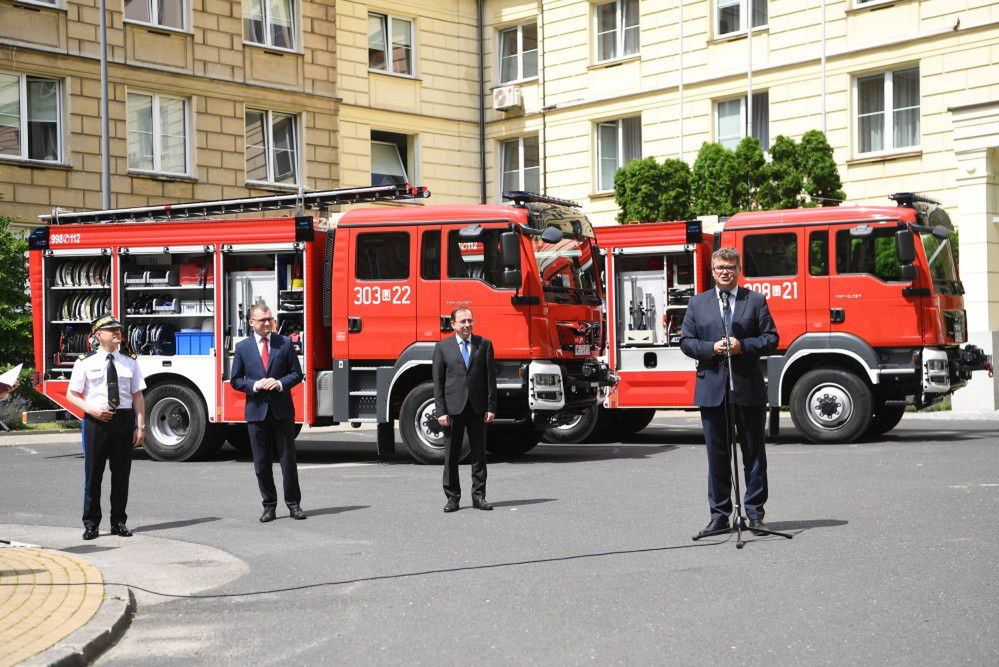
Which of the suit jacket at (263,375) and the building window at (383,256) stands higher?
the building window at (383,256)

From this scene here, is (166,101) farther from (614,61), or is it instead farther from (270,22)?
(614,61)

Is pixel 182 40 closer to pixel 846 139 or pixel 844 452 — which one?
pixel 846 139

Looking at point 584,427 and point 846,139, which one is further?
point 846,139

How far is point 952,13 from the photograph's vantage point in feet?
88.4

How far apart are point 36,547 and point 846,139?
22034mm

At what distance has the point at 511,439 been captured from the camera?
691 inches

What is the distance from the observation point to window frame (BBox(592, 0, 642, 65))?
32.4m

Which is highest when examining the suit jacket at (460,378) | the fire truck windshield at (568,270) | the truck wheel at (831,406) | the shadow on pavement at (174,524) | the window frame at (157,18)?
the window frame at (157,18)

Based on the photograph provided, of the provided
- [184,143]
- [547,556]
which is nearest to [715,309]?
[547,556]

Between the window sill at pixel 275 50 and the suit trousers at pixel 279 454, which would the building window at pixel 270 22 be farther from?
the suit trousers at pixel 279 454

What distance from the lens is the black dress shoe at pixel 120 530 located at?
10.6 meters

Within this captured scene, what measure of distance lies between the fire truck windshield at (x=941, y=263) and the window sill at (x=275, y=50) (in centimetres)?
1780

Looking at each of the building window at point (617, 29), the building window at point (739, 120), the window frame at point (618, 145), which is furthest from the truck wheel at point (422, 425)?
the building window at point (617, 29)

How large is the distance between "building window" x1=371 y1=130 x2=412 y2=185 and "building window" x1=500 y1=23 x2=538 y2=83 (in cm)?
330
